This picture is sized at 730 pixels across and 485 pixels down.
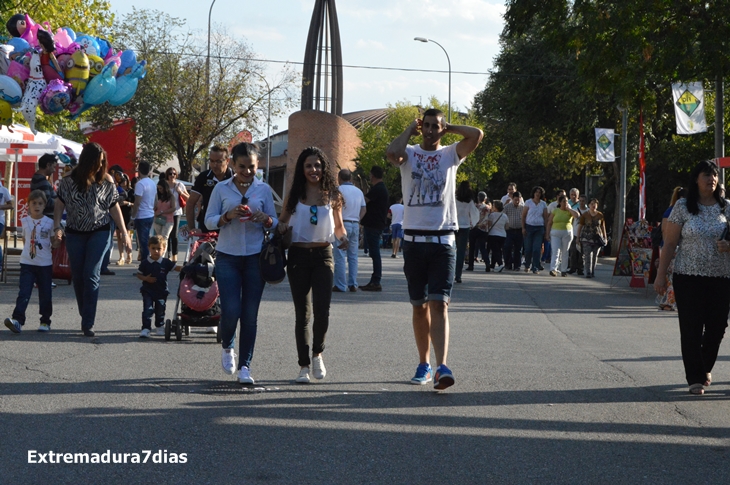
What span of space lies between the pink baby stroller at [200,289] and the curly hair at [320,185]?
1893mm

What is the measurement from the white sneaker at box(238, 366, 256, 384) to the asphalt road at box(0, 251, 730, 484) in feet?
0.23

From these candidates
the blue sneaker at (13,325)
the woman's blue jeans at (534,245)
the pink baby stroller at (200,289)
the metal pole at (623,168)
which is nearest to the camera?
the pink baby stroller at (200,289)

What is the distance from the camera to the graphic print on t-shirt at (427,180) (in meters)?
7.38

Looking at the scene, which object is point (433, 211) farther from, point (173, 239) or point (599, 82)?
point (173, 239)

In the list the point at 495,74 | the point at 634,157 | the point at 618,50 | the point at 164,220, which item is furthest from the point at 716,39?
the point at 495,74

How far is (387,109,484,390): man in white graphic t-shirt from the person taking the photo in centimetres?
739

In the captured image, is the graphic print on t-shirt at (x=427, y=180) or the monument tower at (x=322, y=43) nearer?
the graphic print on t-shirt at (x=427, y=180)

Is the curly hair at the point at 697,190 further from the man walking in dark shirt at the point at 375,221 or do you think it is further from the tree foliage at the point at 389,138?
the tree foliage at the point at 389,138

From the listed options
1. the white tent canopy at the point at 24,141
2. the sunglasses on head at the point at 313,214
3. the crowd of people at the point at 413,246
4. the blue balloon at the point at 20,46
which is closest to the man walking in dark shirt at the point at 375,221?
the blue balloon at the point at 20,46

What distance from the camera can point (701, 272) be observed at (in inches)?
303

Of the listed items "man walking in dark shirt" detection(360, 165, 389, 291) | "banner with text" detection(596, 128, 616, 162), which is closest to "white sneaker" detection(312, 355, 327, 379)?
"man walking in dark shirt" detection(360, 165, 389, 291)

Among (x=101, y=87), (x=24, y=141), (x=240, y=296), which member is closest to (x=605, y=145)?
(x=24, y=141)

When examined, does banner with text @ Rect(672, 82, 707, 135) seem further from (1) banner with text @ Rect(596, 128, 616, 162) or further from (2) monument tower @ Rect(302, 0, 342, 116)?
(2) monument tower @ Rect(302, 0, 342, 116)

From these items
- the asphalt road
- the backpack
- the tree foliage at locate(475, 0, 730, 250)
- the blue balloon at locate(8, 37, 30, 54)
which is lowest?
the asphalt road
